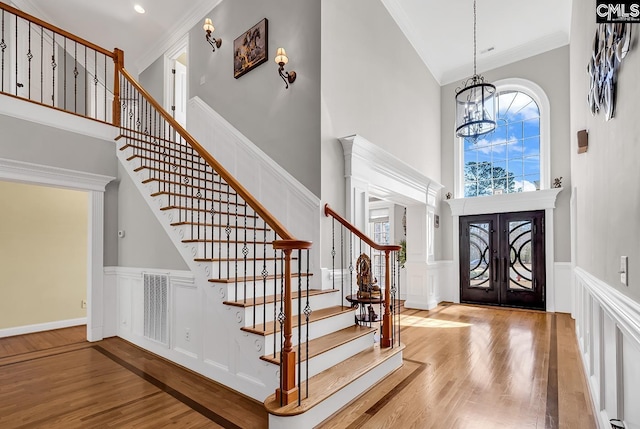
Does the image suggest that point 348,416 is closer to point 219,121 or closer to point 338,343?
point 338,343

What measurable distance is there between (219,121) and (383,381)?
4397mm

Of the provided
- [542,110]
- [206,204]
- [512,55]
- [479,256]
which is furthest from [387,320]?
[512,55]

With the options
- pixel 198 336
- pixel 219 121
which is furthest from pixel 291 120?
pixel 198 336

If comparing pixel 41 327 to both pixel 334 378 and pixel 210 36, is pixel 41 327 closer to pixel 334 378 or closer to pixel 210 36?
pixel 334 378

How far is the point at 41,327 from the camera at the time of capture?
506 cm

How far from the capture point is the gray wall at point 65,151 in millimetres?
3852

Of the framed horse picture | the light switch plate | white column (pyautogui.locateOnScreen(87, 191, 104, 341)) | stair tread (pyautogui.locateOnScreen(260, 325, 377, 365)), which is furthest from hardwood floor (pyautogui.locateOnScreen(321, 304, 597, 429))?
the framed horse picture

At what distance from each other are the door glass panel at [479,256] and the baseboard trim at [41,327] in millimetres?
7353

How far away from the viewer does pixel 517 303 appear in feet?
21.5

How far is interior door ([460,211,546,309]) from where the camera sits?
6.43m

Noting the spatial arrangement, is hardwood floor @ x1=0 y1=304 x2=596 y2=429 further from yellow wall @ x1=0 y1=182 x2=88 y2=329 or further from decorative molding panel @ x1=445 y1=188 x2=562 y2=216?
decorative molding panel @ x1=445 y1=188 x2=562 y2=216

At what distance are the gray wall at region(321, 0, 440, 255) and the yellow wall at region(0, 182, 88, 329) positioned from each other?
445cm

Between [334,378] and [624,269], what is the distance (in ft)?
6.67
